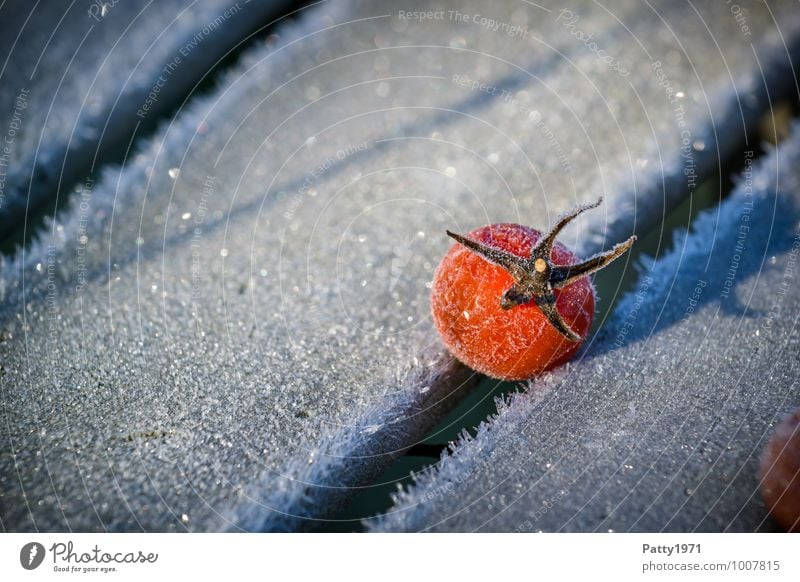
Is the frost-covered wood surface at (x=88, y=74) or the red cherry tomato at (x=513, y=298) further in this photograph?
the frost-covered wood surface at (x=88, y=74)

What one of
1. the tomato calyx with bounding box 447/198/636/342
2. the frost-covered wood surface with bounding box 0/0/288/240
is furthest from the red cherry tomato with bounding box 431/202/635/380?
the frost-covered wood surface with bounding box 0/0/288/240

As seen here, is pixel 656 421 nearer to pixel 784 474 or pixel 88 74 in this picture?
pixel 784 474

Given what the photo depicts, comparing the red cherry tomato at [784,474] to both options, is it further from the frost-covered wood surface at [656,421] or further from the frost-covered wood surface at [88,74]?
the frost-covered wood surface at [88,74]

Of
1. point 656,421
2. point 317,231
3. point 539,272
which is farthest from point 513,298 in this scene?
point 317,231

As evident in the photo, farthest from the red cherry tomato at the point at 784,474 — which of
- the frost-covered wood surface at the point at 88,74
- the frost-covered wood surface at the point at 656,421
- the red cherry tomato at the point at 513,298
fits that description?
the frost-covered wood surface at the point at 88,74

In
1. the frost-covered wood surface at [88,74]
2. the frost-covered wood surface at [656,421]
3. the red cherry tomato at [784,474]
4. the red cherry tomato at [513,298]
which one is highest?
the frost-covered wood surface at [88,74]

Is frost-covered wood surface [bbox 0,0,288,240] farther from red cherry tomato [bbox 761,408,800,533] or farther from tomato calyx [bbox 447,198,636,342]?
red cherry tomato [bbox 761,408,800,533]
